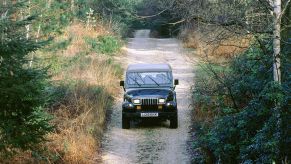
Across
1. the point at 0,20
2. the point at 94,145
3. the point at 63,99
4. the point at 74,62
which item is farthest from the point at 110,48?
the point at 0,20

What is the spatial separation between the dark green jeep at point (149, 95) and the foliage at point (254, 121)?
233 cm

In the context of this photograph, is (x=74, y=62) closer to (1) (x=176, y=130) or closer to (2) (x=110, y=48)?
(2) (x=110, y=48)

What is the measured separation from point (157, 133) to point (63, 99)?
343cm

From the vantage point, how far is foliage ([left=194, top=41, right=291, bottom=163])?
8.73 metres

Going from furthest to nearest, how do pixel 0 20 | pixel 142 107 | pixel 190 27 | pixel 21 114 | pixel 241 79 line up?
pixel 190 27, pixel 142 107, pixel 241 79, pixel 21 114, pixel 0 20

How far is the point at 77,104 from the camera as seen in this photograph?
1528 cm

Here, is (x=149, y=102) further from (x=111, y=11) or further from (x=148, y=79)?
(x=111, y=11)

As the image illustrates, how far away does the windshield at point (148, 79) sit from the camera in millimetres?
15148

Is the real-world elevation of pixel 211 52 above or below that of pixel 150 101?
above

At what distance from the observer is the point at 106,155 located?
507 inches

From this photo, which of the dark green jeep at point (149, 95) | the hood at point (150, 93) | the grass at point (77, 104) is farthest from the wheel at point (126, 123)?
the hood at point (150, 93)

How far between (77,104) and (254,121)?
23.0ft

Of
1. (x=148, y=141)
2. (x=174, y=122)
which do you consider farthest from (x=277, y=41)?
(x=174, y=122)

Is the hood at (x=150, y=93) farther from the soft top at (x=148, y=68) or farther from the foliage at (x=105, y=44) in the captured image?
the foliage at (x=105, y=44)
